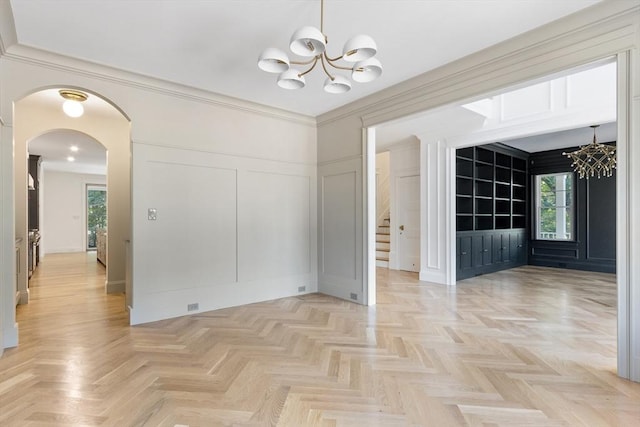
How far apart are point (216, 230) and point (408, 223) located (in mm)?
4497

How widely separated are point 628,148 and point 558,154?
21.6ft

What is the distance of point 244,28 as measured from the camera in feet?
9.23

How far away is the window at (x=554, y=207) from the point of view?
7.89 m

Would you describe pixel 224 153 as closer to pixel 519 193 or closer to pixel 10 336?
pixel 10 336

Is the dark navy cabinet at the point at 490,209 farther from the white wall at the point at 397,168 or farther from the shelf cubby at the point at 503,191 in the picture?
the white wall at the point at 397,168

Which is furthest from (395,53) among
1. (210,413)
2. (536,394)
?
(210,413)

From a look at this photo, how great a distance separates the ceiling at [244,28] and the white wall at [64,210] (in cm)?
999

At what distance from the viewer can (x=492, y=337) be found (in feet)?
10.8

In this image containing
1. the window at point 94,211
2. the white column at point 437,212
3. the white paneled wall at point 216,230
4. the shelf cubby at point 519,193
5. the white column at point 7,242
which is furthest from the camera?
A: the window at point 94,211

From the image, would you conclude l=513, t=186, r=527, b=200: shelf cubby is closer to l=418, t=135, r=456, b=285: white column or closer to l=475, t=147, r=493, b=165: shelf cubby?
l=475, t=147, r=493, b=165: shelf cubby

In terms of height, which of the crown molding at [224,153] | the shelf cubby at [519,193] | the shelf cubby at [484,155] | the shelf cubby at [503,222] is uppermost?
the shelf cubby at [484,155]

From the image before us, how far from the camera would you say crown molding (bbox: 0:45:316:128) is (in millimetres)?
3115

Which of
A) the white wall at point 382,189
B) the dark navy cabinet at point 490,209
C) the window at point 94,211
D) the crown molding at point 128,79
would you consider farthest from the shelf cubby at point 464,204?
the window at point 94,211

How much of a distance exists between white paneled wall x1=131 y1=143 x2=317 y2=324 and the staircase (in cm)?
310
